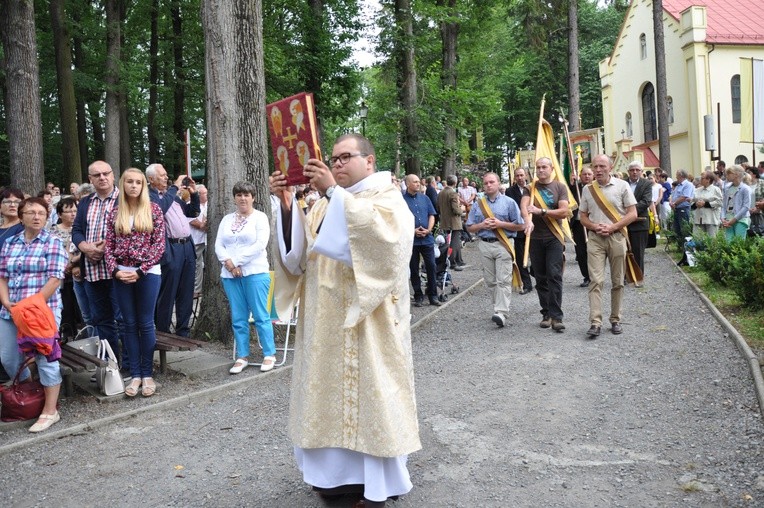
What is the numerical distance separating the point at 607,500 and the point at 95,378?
503 centimetres

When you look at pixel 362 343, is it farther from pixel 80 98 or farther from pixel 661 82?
pixel 80 98

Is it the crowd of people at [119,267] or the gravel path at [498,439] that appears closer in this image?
the gravel path at [498,439]

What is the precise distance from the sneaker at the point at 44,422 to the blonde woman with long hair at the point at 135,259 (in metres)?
0.75

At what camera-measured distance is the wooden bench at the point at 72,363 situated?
20.4 ft

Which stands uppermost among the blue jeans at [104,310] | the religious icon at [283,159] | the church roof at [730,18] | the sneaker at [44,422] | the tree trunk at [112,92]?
the church roof at [730,18]

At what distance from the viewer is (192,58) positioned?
23.5 m

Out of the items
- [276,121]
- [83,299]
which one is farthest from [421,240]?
[276,121]

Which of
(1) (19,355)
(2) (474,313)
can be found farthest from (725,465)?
(2) (474,313)

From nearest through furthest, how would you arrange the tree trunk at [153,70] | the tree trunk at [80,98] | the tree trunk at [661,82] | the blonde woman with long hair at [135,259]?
1. the blonde woman with long hair at [135,259]
2. the tree trunk at [80,98]
3. the tree trunk at [661,82]
4. the tree trunk at [153,70]

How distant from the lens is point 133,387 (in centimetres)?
665

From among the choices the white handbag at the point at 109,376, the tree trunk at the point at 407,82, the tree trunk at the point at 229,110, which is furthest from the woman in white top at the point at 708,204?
the white handbag at the point at 109,376

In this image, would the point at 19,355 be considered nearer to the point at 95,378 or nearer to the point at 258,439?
the point at 95,378

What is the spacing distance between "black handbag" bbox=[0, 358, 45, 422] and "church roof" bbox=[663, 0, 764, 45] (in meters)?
40.9

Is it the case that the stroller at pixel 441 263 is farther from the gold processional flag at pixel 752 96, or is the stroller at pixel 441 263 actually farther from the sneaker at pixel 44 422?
the sneaker at pixel 44 422
